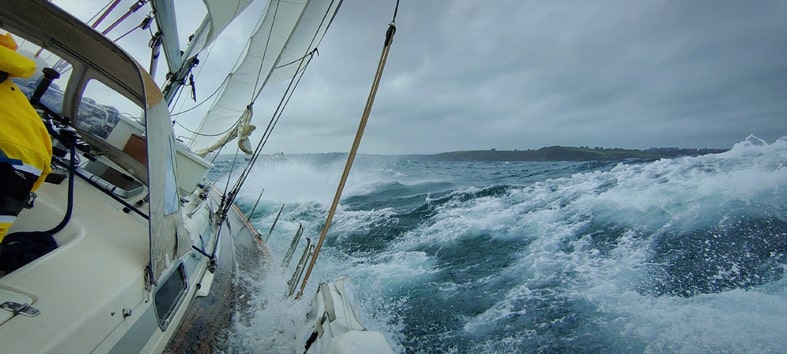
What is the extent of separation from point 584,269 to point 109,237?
6.82 meters

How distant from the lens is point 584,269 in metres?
5.88

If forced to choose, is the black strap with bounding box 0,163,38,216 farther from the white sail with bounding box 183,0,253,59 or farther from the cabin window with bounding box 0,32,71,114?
the white sail with bounding box 183,0,253,59

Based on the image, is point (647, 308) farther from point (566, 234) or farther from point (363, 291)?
point (363, 291)

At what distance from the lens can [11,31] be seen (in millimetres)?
2211

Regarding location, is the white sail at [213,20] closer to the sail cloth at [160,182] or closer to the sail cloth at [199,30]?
the sail cloth at [199,30]

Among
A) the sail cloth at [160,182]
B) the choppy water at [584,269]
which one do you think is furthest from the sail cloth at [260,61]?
the sail cloth at [160,182]

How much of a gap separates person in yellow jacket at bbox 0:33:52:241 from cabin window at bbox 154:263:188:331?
3.86 ft

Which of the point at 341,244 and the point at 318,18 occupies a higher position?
the point at 318,18

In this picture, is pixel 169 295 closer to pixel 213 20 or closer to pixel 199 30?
pixel 213 20

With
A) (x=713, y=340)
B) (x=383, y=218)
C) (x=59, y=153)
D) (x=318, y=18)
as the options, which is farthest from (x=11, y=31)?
(x=383, y=218)

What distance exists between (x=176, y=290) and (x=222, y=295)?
4.30ft

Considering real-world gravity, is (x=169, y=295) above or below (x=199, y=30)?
below

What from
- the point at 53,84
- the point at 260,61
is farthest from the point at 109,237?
the point at 260,61

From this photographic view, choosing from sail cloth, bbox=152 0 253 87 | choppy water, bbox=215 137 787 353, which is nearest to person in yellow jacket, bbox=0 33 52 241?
choppy water, bbox=215 137 787 353
